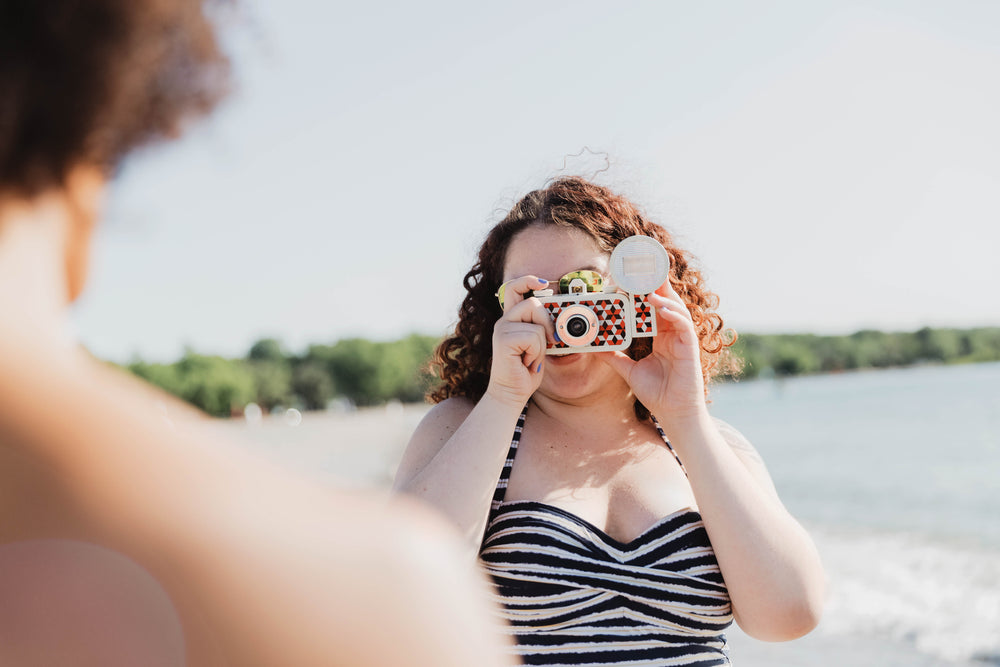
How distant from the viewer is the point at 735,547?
2.02 meters

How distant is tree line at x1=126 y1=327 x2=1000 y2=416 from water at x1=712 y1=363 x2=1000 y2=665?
78.0ft

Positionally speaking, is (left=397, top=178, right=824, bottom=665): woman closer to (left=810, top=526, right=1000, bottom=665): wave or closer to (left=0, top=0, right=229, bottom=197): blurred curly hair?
(left=0, top=0, right=229, bottom=197): blurred curly hair

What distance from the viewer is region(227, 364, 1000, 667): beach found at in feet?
23.9

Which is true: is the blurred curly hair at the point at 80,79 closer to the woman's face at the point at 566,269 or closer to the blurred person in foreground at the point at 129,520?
the blurred person in foreground at the point at 129,520

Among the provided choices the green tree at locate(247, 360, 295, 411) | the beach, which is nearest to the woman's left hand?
the beach

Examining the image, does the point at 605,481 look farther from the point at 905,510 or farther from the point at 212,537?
the point at 905,510

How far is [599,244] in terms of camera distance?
8.12 feet

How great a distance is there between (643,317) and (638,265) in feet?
0.52

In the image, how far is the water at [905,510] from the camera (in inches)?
318

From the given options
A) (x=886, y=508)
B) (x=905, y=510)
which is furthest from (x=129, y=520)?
(x=886, y=508)

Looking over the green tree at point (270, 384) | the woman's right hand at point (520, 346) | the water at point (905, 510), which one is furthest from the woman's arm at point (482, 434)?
the green tree at point (270, 384)

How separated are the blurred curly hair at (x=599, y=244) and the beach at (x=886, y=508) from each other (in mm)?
396

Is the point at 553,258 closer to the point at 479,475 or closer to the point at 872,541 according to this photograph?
the point at 479,475

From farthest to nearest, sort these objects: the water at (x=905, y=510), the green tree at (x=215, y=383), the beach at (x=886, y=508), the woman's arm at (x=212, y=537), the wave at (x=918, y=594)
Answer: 1. the green tree at (x=215, y=383)
2. the water at (x=905, y=510)
3. the wave at (x=918, y=594)
4. the beach at (x=886, y=508)
5. the woman's arm at (x=212, y=537)
